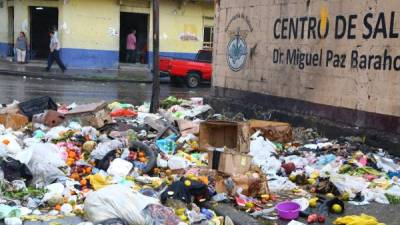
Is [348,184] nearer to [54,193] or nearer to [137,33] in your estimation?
[54,193]

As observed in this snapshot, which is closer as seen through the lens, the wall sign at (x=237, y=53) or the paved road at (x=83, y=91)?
the wall sign at (x=237, y=53)

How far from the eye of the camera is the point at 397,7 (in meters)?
8.32

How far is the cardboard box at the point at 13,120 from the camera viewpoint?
34.0 feet

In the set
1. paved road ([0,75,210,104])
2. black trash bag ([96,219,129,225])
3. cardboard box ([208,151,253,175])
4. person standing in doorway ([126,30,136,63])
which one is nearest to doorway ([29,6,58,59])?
person standing in doorway ([126,30,136,63])

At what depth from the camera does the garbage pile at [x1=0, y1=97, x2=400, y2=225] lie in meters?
5.95

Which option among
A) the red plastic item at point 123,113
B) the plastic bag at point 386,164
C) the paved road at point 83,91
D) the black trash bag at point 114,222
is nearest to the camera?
the black trash bag at point 114,222

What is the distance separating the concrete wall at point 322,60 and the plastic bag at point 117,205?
451 centimetres

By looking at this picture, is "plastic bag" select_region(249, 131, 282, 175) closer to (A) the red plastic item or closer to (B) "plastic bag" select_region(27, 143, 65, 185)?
(B) "plastic bag" select_region(27, 143, 65, 185)

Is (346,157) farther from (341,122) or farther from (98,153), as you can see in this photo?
(98,153)

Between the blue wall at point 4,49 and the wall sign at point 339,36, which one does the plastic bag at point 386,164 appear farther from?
the blue wall at point 4,49

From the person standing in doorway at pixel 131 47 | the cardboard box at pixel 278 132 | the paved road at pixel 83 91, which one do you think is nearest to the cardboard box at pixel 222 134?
the cardboard box at pixel 278 132

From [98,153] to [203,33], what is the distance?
2342cm

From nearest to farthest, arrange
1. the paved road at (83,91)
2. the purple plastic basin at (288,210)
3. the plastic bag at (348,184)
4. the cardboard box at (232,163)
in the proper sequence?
1. the purple plastic basin at (288,210)
2. the plastic bag at (348,184)
3. the cardboard box at (232,163)
4. the paved road at (83,91)

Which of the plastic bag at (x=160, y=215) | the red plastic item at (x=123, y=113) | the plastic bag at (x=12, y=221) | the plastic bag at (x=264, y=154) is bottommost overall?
the plastic bag at (x=12, y=221)
